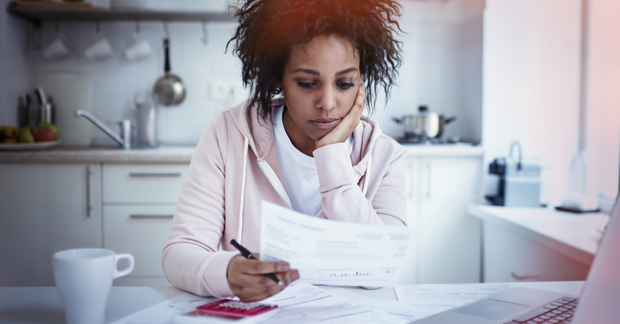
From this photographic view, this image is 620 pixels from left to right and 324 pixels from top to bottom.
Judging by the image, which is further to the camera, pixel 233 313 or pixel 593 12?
pixel 593 12

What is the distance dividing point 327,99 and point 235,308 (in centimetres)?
51

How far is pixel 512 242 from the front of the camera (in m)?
1.86

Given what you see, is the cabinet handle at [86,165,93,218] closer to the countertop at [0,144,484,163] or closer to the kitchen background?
the countertop at [0,144,484,163]

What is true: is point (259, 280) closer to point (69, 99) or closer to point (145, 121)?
point (145, 121)

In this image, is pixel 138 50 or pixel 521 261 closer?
pixel 521 261

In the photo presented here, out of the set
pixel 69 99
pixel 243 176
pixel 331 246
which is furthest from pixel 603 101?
pixel 69 99

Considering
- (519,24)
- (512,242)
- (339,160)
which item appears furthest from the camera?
(519,24)

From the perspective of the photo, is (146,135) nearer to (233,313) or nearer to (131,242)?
(131,242)

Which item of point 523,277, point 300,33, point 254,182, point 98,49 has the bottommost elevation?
point 523,277

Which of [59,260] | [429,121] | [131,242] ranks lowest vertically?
[131,242]

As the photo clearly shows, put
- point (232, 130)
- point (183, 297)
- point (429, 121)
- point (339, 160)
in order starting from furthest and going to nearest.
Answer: point (429, 121)
point (232, 130)
point (339, 160)
point (183, 297)

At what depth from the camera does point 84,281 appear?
55cm

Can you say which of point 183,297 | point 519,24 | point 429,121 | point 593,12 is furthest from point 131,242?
point 593,12

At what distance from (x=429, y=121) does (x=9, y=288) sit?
2084 mm
